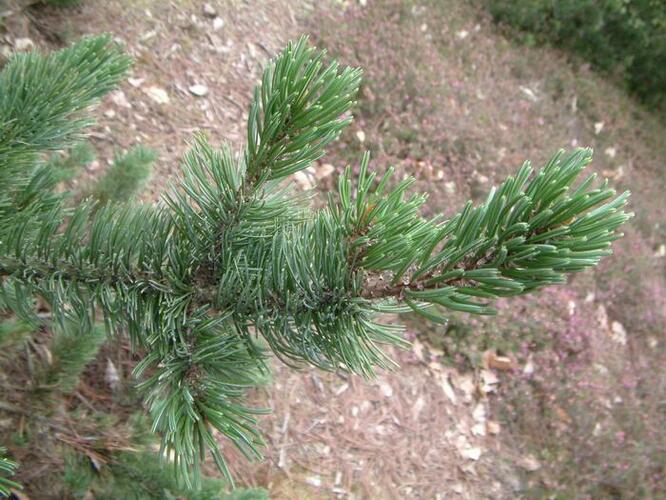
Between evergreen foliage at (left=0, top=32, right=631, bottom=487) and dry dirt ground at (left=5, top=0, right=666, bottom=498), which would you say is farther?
dry dirt ground at (left=5, top=0, right=666, bottom=498)

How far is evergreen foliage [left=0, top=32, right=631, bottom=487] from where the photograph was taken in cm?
96

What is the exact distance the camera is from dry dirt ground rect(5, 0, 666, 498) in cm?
378

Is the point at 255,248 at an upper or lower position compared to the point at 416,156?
lower

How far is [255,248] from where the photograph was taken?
1.32m

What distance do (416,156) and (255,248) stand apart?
429cm

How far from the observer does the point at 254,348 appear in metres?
1.27

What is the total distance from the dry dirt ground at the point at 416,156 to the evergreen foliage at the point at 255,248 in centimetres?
140

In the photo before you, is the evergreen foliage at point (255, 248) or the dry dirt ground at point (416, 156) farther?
the dry dirt ground at point (416, 156)

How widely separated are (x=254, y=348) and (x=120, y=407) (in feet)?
5.84

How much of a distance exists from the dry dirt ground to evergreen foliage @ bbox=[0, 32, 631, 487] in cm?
140

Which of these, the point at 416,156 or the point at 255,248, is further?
the point at 416,156

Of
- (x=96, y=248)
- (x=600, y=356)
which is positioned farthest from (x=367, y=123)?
(x=96, y=248)

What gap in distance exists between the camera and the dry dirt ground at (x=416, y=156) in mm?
3781

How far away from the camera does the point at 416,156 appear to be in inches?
213
